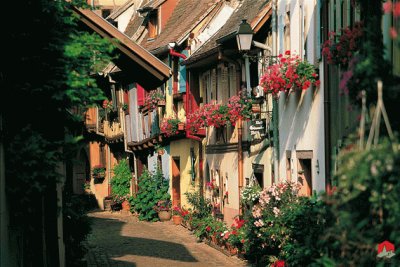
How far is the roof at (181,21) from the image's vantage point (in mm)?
30172

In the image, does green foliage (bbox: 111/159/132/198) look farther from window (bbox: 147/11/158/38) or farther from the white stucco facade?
the white stucco facade

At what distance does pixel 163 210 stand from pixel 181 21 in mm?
6286

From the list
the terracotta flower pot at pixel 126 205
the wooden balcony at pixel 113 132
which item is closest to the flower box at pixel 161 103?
the terracotta flower pot at pixel 126 205

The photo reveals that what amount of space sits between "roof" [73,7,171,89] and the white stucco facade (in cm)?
462

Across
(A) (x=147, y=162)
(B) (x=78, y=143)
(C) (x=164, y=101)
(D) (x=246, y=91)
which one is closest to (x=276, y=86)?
(D) (x=246, y=91)

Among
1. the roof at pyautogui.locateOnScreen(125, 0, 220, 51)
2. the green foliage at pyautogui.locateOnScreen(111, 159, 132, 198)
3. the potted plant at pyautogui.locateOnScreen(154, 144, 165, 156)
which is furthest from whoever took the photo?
the green foliage at pyautogui.locateOnScreen(111, 159, 132, 198)

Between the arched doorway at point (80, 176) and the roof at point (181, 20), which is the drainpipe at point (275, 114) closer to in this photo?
the roof at point (181, 20)

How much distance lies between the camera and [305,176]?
17.9 metres

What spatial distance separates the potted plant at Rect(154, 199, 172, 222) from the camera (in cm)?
3158

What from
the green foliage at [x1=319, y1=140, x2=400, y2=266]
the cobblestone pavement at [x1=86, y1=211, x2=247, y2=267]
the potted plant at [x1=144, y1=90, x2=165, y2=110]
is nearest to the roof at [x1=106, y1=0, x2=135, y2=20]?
the potted plant at [x1=144, y1=90, x2=165, y2=110]

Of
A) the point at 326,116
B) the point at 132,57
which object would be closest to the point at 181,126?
the point at 326,116

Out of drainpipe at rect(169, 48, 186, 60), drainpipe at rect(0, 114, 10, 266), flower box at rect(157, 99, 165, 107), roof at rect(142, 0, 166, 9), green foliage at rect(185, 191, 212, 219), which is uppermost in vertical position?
roof at rect(142, 0, 166, 9)

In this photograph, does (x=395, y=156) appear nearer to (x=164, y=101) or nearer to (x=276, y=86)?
(x=276, y=86)

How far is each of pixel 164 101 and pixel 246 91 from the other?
35.4ft
